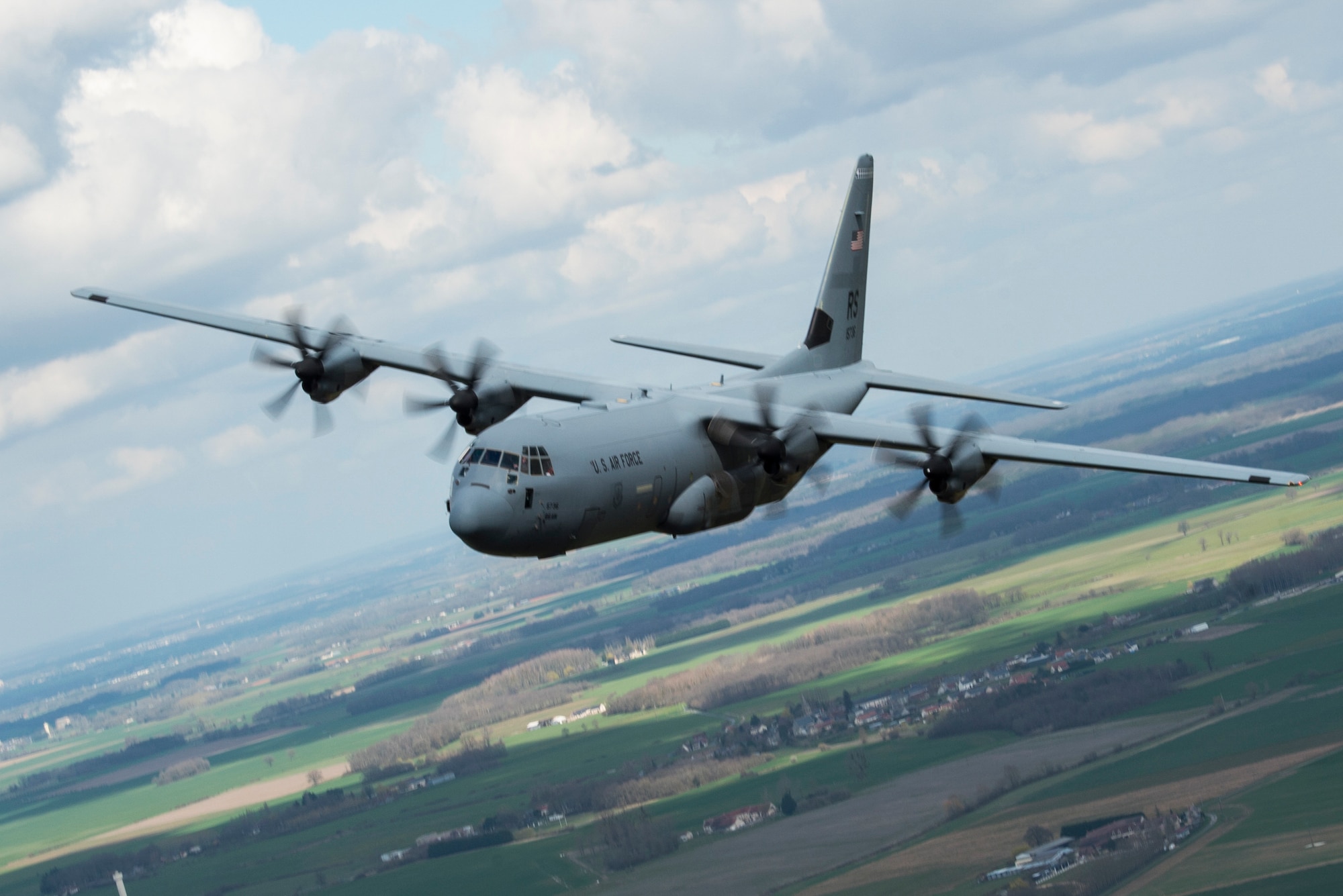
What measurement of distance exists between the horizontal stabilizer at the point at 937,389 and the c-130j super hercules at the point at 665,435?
0.11 metres

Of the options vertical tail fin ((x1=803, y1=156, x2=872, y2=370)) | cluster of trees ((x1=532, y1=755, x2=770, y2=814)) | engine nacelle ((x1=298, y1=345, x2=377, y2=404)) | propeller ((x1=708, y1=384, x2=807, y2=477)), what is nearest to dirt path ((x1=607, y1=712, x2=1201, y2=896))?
cluster of trees ((x1=532, y1=755, x2=770, y2=814))

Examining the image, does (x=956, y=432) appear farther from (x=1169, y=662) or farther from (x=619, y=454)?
(x=1169, y=662)

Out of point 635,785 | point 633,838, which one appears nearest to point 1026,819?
point 633,838

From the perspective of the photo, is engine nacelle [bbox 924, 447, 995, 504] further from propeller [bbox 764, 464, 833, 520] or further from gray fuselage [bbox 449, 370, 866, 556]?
gray fuselage [bbox 449, 370, 866, 556]

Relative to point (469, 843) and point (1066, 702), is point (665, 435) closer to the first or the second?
point (469, 843)

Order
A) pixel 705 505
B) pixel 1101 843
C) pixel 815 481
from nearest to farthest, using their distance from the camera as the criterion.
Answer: pixel 815 481
pixel 705 505
pixel 1101 843

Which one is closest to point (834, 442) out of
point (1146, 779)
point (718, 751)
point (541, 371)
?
point (541, 371)

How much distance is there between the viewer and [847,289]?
57.8 meters

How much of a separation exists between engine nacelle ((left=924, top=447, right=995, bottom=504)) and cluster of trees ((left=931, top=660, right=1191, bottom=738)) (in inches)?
5523

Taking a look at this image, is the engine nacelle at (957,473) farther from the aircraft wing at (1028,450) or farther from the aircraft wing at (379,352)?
the aircraft wing at (379,352)

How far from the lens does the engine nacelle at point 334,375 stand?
5159cm

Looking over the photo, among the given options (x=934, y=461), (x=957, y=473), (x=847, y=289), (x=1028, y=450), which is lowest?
(x=957, y=473)

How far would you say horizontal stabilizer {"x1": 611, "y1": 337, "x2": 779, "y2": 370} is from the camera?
55.3 metres

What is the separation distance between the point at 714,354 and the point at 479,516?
21016mm
